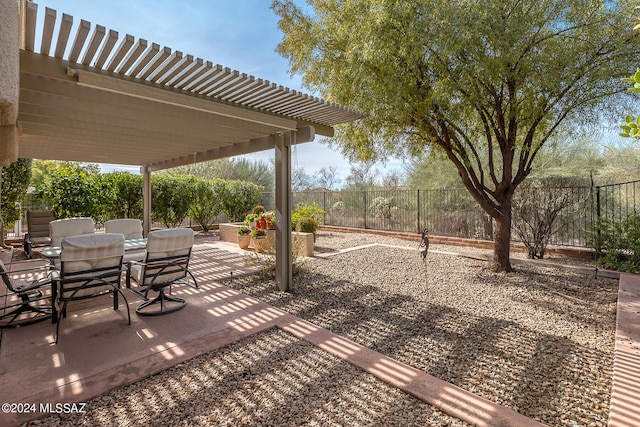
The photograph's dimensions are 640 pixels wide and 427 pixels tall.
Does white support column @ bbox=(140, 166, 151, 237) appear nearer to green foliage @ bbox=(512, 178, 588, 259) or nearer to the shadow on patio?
the shadow on patio

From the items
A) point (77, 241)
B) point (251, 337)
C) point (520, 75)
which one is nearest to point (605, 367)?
point (251, 337)

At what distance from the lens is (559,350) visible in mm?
3096

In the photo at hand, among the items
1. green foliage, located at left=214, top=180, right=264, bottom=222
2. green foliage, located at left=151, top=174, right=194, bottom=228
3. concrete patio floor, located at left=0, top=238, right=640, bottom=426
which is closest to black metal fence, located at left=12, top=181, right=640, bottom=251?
green foliage, located at left=151, top=174, right=194, bottom=228

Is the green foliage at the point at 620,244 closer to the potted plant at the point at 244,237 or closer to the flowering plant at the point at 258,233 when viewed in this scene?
the flowering plant at the point at 258,233

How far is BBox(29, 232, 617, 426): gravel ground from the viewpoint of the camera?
2.19 meters

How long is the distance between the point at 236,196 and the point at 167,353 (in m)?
11.6

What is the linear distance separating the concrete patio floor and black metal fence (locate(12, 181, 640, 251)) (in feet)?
11.9

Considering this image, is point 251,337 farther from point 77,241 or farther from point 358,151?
point 358,151

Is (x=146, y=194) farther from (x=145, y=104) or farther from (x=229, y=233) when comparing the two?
(x=145, y=104)

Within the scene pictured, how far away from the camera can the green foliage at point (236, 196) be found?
44.8ft

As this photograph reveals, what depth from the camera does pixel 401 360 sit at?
291 cm

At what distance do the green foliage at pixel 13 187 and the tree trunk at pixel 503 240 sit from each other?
11.4m

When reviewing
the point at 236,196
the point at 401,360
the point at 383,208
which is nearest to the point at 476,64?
the point at 401,360

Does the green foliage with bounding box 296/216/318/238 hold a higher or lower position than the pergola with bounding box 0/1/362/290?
lower
